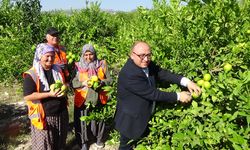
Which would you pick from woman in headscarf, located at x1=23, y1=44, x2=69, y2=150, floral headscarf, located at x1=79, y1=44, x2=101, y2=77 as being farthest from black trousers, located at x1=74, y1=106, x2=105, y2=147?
woman in headscarf, located at x1=23, y1=44, x2=69, y2=150

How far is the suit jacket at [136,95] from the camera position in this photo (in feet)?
10.7

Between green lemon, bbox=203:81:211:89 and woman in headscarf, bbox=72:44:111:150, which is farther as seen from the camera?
woman in headscarf, bbox=72:44:111:150

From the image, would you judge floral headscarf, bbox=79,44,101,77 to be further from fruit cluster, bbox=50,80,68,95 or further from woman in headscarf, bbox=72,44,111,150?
fruit cluster, bbox=50,80,68,95

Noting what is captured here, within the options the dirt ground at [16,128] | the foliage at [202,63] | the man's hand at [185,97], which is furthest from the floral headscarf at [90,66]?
the man's hand at [185,97]

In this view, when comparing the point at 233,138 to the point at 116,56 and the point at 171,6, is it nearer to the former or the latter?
the point at 171,6

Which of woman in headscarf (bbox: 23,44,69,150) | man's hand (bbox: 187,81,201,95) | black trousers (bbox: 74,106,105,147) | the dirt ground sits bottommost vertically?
the dirt ground

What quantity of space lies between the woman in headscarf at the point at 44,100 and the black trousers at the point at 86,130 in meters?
0.83

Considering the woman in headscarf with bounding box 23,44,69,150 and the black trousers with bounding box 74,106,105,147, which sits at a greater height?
the woman in headscarf with bounding box 23,44,69,150

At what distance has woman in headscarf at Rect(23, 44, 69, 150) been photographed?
13.7 feet

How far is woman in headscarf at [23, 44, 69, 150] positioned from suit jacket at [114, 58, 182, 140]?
105 cm

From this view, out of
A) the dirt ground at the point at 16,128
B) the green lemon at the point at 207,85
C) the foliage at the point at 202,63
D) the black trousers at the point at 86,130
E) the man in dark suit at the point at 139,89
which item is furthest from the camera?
the dirt ground at the point at 16,128

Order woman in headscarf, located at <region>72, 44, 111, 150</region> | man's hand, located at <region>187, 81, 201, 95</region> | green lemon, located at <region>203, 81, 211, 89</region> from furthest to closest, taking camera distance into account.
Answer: woman in headscarf, located at <region>72, 44, 111, 150</region>, man's hand, located at <region>187, 81, 201, 95</region>, green lemon, located at <region>203, 81, 211, 89</region>

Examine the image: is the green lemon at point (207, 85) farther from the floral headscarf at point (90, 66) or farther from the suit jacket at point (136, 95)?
the floral headscarf at point (90, 66)

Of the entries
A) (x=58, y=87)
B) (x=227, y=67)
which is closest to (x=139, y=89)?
(x=227, y=67)
